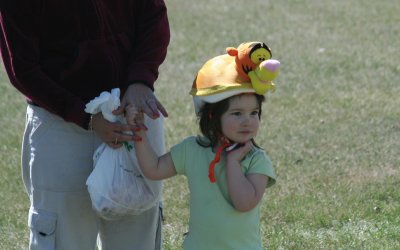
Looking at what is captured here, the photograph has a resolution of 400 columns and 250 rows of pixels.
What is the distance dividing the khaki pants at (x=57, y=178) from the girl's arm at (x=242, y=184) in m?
0.59

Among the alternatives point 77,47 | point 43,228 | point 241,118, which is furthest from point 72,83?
point 241,118

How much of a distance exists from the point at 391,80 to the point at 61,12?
5876mm

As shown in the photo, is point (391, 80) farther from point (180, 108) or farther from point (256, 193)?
point (256, 193)

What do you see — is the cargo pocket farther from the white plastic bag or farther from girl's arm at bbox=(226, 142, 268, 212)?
girl's arm at bbox=(226, 142, 268, 212)

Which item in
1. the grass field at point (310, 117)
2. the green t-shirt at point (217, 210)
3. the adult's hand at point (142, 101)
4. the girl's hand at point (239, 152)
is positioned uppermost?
the adult's hand at point (142, 101)

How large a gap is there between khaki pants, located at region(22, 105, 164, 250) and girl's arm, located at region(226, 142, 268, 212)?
591 mm

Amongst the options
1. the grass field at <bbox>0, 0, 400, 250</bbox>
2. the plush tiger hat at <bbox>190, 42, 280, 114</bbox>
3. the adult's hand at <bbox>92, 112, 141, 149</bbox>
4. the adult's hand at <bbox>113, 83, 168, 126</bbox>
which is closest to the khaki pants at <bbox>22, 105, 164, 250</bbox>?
Answer: the adult's hand at <bbox>92, 112, 141, 149</bbox>

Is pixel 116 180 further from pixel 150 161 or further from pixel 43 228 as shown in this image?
pixel 43 228

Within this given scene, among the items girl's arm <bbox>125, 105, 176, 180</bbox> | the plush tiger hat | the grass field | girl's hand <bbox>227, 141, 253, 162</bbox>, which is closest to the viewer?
the plush tiger hat

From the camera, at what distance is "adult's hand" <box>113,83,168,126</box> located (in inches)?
143

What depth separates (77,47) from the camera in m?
3.69

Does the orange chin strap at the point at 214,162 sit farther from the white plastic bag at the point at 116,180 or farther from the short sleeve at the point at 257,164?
the white plastic bag at the point at 116,180

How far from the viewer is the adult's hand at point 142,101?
11.9 ft

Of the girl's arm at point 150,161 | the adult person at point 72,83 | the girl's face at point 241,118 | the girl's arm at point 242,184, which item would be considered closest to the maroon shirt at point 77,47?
the adult person at point 72,83
